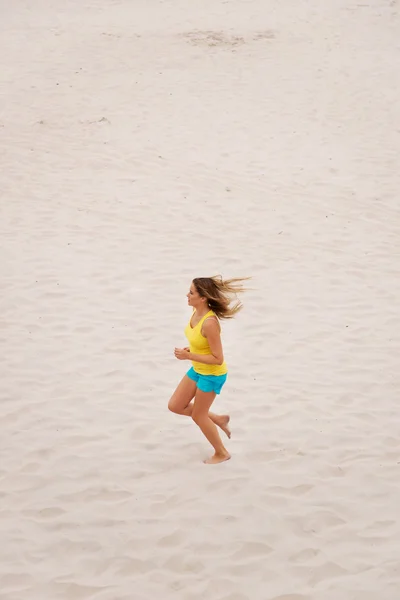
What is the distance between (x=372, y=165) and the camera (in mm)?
12250

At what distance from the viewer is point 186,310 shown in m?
8.16

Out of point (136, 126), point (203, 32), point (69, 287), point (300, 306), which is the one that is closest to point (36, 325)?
point (69, 287)

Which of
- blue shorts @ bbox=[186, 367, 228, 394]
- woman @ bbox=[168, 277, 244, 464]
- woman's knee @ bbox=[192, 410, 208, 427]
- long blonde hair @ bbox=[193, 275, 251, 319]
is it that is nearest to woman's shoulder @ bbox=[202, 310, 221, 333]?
Answer: woman @ bbox=[168, 277, 244, 464]

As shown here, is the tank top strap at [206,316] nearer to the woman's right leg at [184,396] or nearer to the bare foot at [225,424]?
the woman's right leg at [184,396]

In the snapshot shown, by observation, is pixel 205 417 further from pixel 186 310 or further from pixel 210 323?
pixel 186 310

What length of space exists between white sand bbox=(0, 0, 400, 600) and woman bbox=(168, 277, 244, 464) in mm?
552

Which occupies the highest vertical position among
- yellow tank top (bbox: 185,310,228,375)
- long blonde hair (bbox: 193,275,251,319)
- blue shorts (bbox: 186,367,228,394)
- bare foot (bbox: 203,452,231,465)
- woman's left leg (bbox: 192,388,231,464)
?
long blonde hair (bbox: 193,275,251,319)

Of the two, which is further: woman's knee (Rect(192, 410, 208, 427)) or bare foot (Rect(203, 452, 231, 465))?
bare foot (Rect(203, 452, 231, 465))

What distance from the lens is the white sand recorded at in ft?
15.6

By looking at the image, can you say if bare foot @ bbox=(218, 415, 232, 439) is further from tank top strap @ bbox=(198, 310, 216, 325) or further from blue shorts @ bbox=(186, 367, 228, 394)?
tank top strap @ bbox=(198, 310, 216, 325)

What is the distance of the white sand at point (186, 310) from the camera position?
475 cm

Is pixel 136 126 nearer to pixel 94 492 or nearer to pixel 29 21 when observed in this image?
pixel 29 21

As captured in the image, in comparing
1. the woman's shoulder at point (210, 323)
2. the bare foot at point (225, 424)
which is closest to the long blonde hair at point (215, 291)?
the woman's shoulder at point (210, 323)

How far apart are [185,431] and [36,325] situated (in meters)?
2.48
